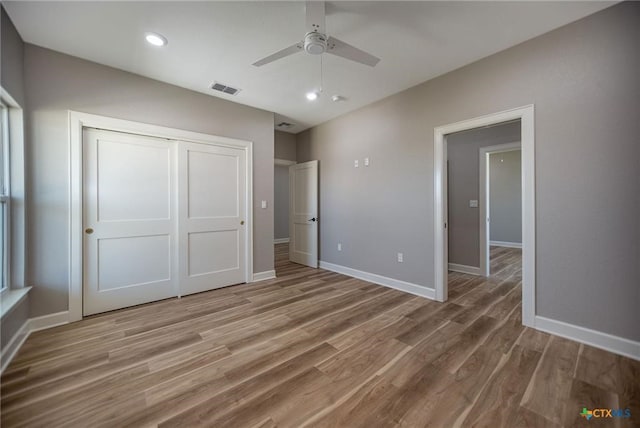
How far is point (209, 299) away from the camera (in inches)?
125

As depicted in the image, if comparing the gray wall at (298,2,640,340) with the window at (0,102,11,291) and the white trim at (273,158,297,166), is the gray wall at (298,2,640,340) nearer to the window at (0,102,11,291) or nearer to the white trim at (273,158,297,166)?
the white trim at (273,158,297,166)

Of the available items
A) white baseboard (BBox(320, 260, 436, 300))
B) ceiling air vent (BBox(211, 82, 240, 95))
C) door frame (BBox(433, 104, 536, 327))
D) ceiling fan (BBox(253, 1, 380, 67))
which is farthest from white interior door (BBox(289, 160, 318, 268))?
ceiling fan (BBox(253, 1, 380, 67))

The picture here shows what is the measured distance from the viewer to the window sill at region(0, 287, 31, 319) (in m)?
1.84

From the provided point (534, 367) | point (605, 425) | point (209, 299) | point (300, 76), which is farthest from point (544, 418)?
point (300, 76)

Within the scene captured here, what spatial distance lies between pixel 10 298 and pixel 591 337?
15.7 ft

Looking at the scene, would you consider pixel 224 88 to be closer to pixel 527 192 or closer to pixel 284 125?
pixel 284 125

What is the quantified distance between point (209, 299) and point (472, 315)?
10.1ft

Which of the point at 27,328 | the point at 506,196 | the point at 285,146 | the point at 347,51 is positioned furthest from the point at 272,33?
the point at 506,196

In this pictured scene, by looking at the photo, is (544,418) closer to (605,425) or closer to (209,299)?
(605,425)

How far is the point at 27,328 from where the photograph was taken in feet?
7.43

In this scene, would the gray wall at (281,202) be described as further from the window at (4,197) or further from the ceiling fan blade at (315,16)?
the ceiling fan blade at (315,16)

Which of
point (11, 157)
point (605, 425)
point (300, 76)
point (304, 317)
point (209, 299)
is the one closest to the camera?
point (605, 425)

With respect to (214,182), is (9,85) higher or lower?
higher

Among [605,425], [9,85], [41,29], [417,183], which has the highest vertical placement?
[41,29]
